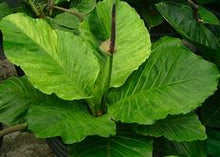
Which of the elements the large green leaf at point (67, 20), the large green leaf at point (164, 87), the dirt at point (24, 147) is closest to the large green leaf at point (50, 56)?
the large green leaf at point (164, 87)

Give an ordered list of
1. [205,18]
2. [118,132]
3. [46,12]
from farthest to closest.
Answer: [46,12], [205,18], [118,132]

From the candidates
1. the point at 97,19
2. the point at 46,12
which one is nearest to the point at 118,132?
the point at 97,19

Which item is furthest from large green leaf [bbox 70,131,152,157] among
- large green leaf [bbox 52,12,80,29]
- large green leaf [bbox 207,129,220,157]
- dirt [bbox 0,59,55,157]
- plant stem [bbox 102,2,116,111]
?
dirt [bbox 0,59,55,157]

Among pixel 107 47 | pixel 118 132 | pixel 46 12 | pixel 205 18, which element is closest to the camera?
pixel 107 47

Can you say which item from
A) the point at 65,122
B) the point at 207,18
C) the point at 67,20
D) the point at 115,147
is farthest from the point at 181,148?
the point at 67,20

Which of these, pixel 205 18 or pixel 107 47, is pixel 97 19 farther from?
pixel 205 18

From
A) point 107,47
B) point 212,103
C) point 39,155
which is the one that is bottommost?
point 39,155

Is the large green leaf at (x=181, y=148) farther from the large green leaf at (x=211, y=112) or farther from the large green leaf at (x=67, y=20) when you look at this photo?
the large green leaf at (x=67, y=20)
